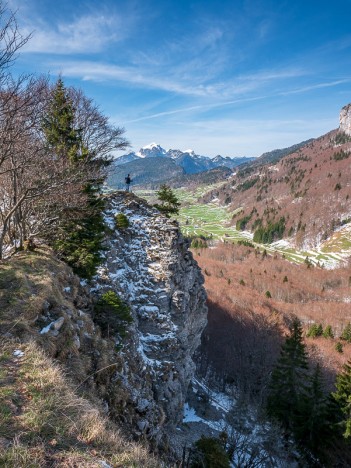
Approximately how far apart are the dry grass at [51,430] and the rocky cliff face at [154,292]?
37.3ft

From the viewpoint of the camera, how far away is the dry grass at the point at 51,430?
4.72m

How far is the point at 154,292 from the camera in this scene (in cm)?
2438

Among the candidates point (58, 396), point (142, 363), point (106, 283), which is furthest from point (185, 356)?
point (58, 396)

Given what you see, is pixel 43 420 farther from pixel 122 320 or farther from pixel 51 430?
pixel 122 320

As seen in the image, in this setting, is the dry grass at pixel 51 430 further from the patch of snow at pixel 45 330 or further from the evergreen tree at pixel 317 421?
the evergreen tree at pixel 317 421

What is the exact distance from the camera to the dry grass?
4.72m

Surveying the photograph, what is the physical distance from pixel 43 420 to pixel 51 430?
25 centimetres

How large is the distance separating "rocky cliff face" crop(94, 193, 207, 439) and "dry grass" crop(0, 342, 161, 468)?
11378 millimetres

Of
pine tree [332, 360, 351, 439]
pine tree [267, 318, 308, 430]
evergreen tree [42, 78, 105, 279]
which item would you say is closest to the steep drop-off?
evergreen tree [42, 78, 105, 279]

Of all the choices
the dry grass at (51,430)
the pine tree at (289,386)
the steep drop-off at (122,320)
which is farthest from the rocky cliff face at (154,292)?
the dry grass at (51,430)

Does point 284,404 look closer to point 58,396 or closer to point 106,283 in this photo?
point 106,283

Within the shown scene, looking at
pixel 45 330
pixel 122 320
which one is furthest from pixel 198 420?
pixel 45 330

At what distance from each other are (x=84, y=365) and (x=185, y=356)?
16.8m

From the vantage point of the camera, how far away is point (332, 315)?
220 ft
